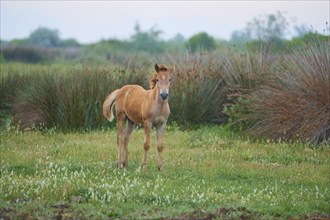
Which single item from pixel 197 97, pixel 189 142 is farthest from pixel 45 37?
pixel 189 142

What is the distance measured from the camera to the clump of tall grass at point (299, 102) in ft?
58.1

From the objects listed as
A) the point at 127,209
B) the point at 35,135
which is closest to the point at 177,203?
the point at 127,209

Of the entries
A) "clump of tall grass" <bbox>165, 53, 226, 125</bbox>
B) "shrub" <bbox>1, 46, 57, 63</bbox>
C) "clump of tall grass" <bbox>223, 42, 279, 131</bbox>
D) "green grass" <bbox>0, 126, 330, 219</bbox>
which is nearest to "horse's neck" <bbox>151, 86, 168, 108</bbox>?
"green grass" <bbox>0, 126, 330, 219</bbox>

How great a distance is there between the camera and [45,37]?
109 meters

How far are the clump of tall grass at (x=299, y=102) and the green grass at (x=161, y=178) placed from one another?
2.12 ft

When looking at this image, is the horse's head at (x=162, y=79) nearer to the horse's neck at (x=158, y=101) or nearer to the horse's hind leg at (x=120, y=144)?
the horse's neck at (x=158, y=101)

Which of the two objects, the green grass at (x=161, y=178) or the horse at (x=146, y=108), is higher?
the horse at (x=146, y=108)

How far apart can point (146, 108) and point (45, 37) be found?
9714 centimetres

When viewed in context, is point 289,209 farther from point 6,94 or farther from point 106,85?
point 6,94

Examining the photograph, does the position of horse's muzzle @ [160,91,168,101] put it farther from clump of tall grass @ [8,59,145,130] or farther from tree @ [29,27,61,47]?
tree @ [29,27,61,47]

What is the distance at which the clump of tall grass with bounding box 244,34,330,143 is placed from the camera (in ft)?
58.1

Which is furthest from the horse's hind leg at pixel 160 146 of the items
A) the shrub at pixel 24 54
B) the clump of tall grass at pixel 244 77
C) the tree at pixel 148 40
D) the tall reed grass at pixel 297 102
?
the tree at pixel 148 40

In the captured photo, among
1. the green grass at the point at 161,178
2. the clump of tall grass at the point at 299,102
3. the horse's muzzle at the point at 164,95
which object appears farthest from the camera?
the clump of tall grass at the point at 299,102

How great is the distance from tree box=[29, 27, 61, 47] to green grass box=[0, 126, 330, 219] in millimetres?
85781
